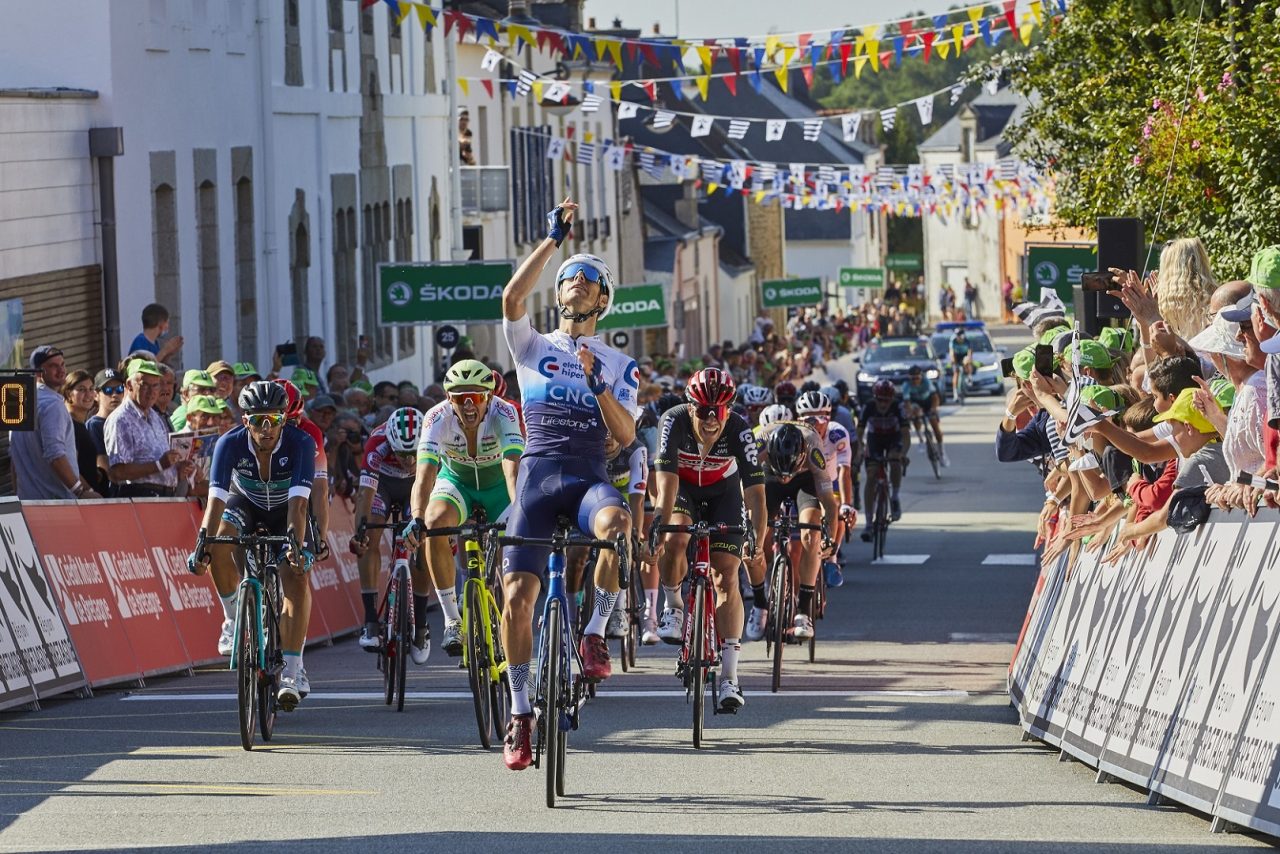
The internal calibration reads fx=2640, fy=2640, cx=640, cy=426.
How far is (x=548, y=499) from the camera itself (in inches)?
409

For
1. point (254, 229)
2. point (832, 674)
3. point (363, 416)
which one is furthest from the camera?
point (254, 229)

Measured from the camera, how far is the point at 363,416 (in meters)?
22.5

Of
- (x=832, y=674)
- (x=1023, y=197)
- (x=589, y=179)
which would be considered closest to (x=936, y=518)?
(x=832, y=674)

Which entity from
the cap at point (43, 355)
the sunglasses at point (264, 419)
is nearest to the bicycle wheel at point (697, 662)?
the sunglasses at point (264, 419)

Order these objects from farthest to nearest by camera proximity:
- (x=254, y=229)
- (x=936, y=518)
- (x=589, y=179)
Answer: (x=589, y=179) < (x=936, y=518) < (x=254, y=229)

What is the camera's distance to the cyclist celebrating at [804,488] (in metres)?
17.0

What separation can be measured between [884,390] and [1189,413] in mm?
17585

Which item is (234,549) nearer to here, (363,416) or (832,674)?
(832,674)

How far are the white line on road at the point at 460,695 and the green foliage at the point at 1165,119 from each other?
15.2 ft

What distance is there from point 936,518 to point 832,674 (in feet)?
59.2

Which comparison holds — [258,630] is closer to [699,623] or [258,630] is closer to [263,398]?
[263,398]

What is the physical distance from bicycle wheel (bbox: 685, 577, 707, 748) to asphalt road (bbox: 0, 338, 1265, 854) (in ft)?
0.80

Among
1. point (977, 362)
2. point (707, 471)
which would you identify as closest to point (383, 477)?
point (707, 471)

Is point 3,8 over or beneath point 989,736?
over
